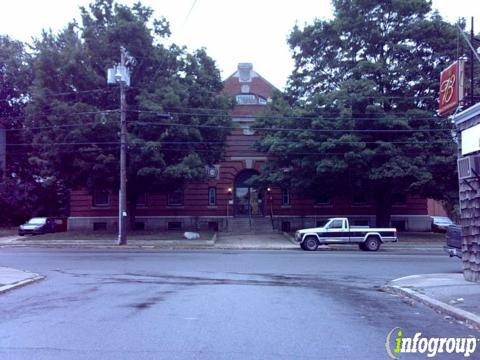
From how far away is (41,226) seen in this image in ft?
146

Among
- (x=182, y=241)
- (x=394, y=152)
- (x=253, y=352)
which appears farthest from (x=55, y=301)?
(x=394, y=152)

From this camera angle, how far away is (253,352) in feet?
25.0

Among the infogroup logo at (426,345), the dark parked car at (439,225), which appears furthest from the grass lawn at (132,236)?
the infogroup logo at (426,345)

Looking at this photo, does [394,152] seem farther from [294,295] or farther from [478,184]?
[294,295]

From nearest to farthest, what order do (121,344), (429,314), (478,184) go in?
(121,344), (429,314), (478,184)

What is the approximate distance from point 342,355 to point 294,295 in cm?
588

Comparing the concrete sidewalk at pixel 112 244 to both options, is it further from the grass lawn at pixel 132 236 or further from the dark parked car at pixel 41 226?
the dark parked car at pixel 41 226

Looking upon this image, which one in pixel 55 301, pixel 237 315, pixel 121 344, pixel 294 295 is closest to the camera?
pixel 121 344

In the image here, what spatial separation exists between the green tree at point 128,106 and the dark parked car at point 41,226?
5.91 meters

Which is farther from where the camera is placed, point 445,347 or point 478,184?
point 478,184

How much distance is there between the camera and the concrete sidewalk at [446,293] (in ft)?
35.4

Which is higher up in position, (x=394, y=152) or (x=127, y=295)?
(x=394, y=152)

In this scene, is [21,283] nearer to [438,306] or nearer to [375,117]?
[438,306]

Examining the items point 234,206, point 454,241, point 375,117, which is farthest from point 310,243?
point 234,206
